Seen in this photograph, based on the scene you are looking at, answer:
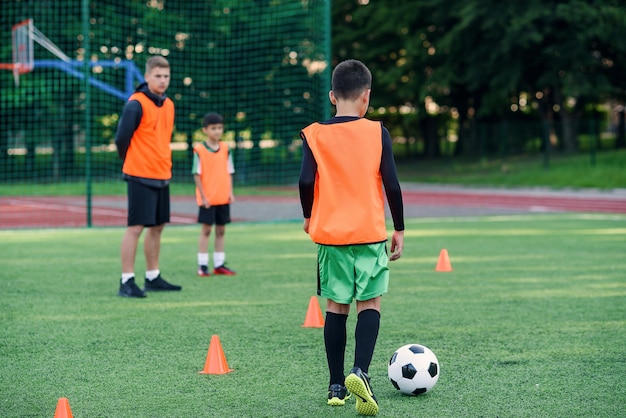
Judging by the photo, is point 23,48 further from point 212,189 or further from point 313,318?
point 313,318

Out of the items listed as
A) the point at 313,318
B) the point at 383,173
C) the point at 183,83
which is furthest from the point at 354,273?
the point at 183,83

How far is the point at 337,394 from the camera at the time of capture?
168 inches

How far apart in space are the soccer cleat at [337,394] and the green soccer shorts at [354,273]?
428mm

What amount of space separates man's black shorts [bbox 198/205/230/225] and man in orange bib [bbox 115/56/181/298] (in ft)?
4.22

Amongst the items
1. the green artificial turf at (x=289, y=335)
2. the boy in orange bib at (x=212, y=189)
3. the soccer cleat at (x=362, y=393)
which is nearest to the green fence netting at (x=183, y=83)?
the green artificial turf at (x=289, y=335)

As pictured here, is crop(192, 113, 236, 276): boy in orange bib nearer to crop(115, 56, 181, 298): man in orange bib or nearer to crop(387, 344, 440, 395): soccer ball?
crop(115, 56, 181, 298): man in orange bib

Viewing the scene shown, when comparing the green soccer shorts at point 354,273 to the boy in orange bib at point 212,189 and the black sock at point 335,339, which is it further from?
the boy in orange bib at point 212,189

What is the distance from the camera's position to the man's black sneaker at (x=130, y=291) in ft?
24.9

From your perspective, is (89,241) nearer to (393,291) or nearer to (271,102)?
(393,291)

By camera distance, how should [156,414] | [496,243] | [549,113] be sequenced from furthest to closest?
[549,113] → [496,243] → [156,414]

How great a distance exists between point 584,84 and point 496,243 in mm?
20730

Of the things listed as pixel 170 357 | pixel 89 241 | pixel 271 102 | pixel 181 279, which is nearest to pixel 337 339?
pixel 170 357

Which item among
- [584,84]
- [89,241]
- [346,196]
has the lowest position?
[89,241]

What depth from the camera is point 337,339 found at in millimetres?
4242
